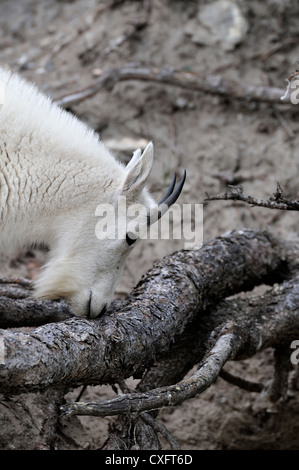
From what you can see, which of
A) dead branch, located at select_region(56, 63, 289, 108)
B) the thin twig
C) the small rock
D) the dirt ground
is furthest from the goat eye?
the small rock

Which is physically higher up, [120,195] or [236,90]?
[120,195]

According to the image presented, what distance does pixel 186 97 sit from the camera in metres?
6.85

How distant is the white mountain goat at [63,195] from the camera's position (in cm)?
369

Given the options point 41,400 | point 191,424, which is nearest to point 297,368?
point 191,424

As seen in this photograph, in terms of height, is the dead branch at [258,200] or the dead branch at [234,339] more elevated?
the dead branch at [258,200]

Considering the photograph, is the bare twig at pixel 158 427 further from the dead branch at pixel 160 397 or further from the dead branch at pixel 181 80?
the dead branch at pixel 181 80

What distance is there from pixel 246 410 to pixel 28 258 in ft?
8.18

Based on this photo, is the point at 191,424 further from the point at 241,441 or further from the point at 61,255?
the point at 61,255

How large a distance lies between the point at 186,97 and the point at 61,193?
350 centimetres

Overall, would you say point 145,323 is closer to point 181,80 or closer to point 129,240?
point 129,240

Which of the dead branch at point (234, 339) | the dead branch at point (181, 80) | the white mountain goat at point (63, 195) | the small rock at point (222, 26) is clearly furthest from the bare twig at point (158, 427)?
the small rock at point (222, 26)

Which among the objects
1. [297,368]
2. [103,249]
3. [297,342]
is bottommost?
[297,368]

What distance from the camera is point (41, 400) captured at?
10.4 ft

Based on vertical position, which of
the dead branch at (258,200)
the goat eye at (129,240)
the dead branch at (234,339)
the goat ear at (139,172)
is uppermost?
the goat ear at (139,172)
